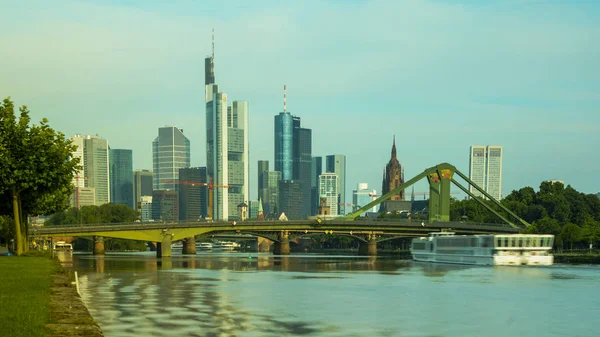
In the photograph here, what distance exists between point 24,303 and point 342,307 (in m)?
21.5

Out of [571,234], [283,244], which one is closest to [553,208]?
[571,234]

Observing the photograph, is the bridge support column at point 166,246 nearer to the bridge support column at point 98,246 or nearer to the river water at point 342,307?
the bridge support column at point 98,246

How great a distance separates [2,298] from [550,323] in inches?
1066

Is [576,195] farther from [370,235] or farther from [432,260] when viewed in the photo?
[432,260]

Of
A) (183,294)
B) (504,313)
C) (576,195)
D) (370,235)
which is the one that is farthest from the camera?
(370,235)

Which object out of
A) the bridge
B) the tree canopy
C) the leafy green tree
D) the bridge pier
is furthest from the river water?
the bridge pier

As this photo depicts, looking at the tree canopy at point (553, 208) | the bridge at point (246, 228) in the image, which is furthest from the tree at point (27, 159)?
the tree canopy at point (553, 208)

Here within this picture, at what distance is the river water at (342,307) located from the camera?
118 ft

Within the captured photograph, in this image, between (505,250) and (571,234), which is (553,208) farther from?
(505,250)

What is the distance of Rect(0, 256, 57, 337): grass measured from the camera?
23656 millimetres

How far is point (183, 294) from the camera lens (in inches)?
2099

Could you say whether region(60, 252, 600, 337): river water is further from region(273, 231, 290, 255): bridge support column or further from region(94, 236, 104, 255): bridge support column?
region(273, 231, 290, 255): bridge support column

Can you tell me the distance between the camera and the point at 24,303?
1166 inches

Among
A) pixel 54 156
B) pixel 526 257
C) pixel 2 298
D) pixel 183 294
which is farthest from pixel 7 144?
pixel 526 257
